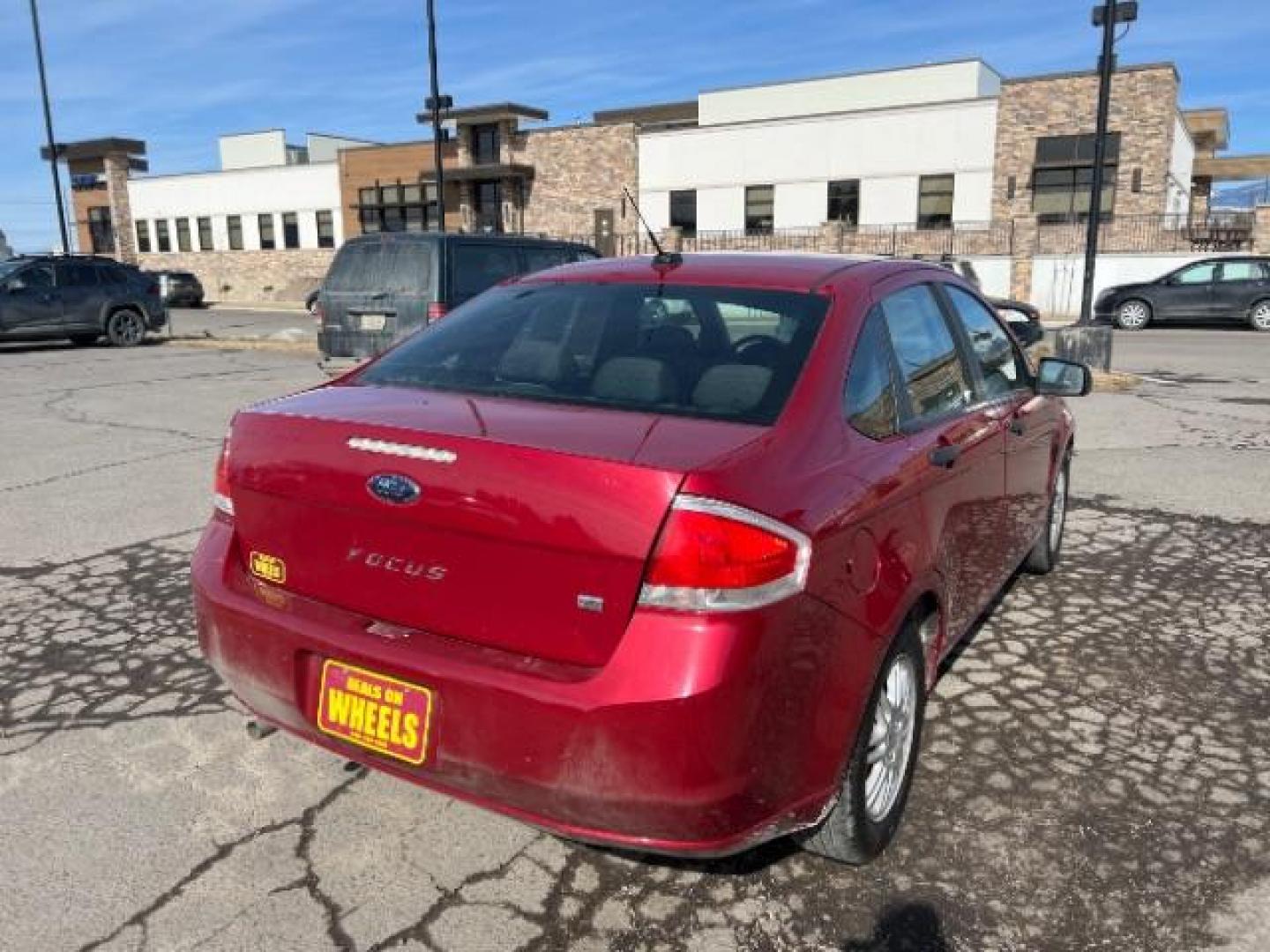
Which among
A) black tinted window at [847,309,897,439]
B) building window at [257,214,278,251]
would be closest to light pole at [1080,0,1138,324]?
black tinted window at [847,309,897,439]

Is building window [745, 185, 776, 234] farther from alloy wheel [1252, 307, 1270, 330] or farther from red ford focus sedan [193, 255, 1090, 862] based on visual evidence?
red ford focus sedan [193, 255, 1090, 862]

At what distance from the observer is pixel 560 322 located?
3.19m

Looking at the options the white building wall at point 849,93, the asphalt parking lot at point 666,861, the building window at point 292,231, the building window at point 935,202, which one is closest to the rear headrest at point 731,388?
the asphalt parking lot at point 666,861

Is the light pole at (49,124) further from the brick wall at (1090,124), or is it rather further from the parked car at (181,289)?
the brick wall at (1090,124)

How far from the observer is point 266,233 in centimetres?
4938

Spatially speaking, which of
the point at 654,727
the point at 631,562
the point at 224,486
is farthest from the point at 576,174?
the point at 654,727

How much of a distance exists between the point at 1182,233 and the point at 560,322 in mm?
31996

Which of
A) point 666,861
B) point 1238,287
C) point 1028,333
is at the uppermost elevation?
point 1238,287

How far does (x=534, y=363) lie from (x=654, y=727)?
133cm

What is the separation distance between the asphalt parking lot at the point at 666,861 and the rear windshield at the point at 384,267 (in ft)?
20.1

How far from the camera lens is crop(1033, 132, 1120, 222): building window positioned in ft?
104

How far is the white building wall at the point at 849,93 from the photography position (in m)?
37.1

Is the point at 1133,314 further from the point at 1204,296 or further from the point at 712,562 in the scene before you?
the point at 712,562

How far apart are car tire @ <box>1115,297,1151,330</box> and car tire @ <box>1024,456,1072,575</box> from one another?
19605 millimetres
